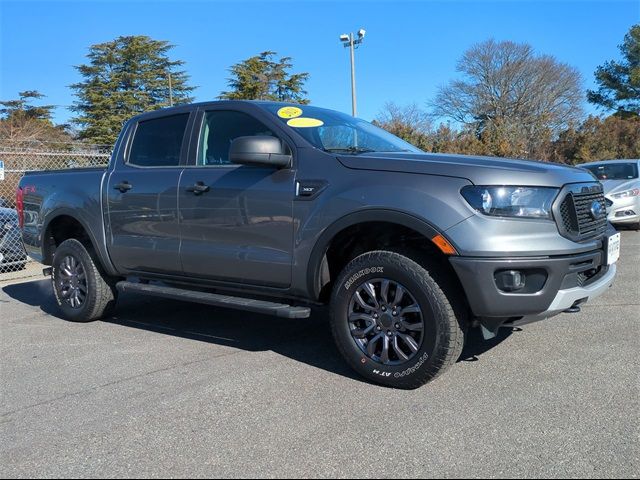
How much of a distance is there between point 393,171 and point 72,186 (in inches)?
136

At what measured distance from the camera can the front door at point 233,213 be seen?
3.94 m

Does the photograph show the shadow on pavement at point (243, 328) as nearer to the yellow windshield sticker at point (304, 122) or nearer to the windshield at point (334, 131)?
the windshield at point (334, 131)

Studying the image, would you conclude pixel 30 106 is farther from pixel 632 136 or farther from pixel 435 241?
pixel 435 241

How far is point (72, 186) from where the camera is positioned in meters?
5.42

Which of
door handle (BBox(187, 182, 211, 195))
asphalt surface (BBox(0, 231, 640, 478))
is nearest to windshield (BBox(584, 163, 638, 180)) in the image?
asphalt surface (BBox(0, 231, 640, 478))

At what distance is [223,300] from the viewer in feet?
13.7

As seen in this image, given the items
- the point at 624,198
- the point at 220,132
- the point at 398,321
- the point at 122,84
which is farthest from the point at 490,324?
the point at 122,84

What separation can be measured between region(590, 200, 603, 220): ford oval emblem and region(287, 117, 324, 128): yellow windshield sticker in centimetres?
200

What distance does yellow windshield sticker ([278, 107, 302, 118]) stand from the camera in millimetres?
4277

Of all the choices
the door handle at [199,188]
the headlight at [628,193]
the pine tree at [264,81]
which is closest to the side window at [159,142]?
the door handle at [199,188]

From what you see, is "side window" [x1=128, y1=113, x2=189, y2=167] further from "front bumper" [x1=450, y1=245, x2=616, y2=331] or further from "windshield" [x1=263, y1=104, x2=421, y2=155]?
"front bumper" [x1=450, y1=245, x2=616, y2=331]

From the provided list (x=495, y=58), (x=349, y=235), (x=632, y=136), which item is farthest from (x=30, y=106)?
(x=349, y=235)

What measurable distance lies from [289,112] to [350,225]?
49.0 inches

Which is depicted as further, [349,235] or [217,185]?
[217,185]
